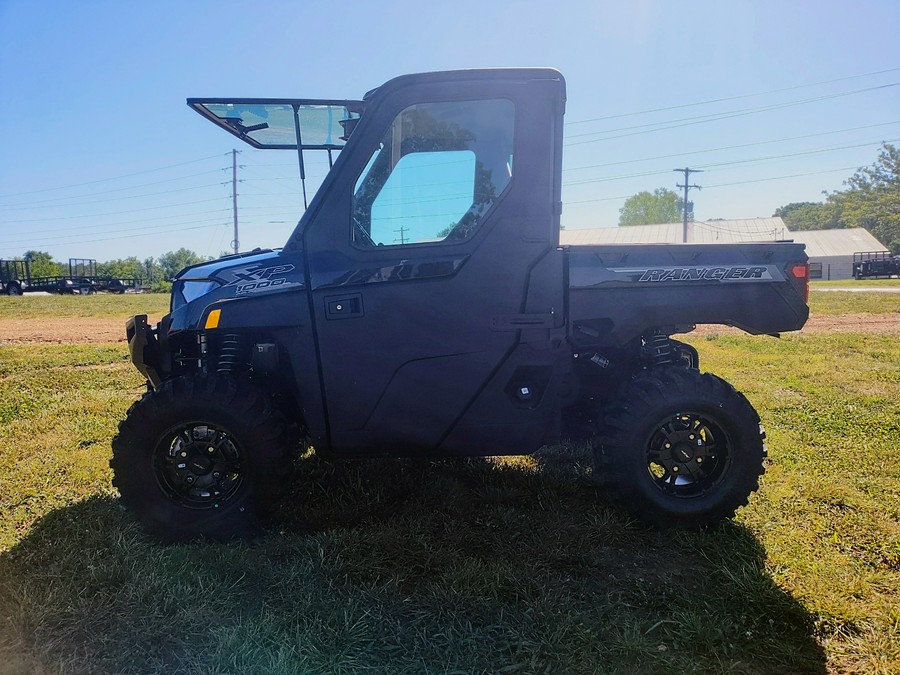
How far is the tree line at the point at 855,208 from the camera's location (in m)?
59.1

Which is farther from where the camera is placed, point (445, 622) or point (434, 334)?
point (434, 334)

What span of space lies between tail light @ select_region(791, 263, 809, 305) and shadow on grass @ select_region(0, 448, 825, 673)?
1.44 metres

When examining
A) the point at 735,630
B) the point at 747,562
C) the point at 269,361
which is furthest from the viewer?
the point at 269,361

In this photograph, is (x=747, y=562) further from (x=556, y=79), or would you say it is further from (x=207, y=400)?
(x=207, y=400)

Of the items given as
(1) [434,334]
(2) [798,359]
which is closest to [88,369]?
(1) [434,334]

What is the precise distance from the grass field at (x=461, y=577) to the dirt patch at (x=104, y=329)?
323 inches

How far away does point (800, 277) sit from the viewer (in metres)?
3.57

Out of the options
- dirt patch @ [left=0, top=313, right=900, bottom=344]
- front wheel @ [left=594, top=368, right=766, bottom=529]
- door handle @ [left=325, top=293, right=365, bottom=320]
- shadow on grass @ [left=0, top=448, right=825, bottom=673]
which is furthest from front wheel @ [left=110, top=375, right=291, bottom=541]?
dirt patch @ [left=0, top=313, right=900, bottom=344]

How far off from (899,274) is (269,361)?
157 feet

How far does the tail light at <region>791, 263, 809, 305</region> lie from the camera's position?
140 inches

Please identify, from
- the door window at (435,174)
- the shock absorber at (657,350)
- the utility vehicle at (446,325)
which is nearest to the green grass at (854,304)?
the shock absorber at (657,350)

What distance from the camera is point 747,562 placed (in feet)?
10.1

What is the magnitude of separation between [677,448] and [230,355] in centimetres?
265

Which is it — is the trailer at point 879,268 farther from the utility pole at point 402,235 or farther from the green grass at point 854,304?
the utility pole at point 402,235
